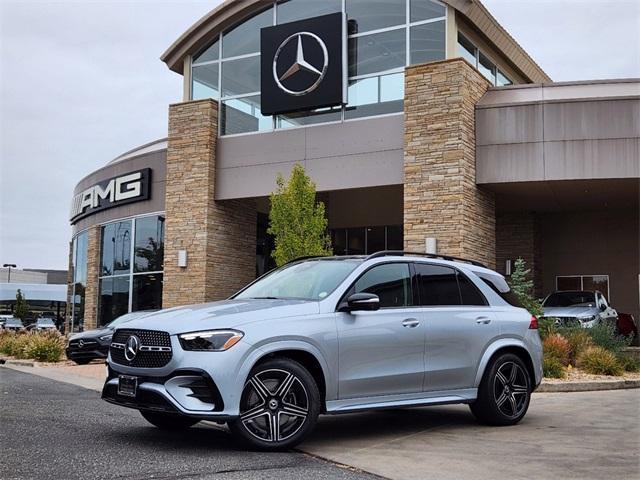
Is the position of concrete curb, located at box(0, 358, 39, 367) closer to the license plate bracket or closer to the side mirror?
the license plate bracket

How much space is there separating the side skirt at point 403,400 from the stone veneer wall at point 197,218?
591 inches

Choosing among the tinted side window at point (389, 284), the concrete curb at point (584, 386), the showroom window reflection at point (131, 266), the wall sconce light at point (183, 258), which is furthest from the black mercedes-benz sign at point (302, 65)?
the tinted side window at point (389, 284)

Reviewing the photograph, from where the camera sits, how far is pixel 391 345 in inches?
293

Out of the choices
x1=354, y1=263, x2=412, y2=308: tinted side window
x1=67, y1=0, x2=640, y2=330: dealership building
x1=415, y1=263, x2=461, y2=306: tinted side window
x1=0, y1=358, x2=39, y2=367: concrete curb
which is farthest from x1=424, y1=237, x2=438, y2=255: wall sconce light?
x1=354, y1=263, x2=412, y2=308: tinted side window

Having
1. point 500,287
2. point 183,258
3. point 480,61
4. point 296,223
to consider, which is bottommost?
point 500,287

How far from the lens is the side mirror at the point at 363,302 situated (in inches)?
280

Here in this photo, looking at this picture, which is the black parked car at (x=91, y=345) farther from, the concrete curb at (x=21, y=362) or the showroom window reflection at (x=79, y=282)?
the showroom window reflection at (x=79, y=282)

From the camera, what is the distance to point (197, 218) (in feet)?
75.3

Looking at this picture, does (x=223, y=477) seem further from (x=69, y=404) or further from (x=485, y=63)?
(x=485, y=63)

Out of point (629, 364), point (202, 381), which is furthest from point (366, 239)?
point (202, 381)

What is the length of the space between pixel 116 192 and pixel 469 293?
2027 centimetres

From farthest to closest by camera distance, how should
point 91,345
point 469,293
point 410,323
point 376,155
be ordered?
point 376,155
point 91,345
point 469,293
point 410,323

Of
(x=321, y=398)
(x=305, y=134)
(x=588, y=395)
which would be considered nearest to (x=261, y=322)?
(x=321, y=398)

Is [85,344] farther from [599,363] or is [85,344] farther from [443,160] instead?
[599,363]
